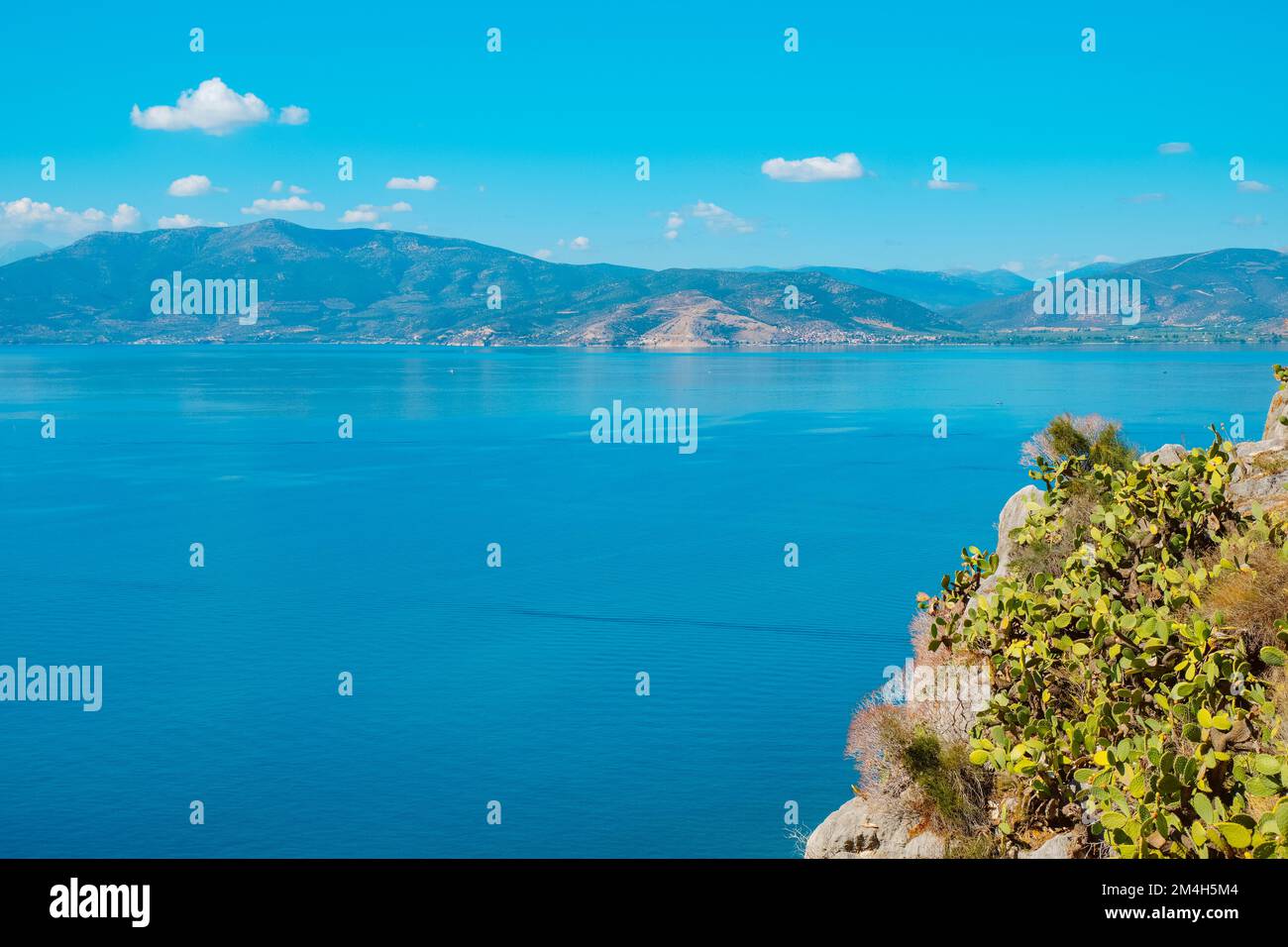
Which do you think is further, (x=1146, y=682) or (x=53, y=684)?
A: (x=53, y=684)

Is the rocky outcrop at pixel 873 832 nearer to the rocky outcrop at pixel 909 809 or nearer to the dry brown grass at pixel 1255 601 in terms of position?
the rocky outcrop at pixel 909 809

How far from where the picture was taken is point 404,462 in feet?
268

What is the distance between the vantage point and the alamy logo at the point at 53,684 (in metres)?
33.3

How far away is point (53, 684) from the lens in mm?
34938

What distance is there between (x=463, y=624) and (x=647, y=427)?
63.3 meters

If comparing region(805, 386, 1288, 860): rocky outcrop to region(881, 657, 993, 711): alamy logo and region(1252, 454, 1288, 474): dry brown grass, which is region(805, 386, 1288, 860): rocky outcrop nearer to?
region(1252, 454, 1288, 474): dry brown grass

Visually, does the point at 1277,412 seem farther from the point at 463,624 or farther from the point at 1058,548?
the point at 463,624

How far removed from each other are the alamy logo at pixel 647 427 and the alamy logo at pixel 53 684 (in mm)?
56936

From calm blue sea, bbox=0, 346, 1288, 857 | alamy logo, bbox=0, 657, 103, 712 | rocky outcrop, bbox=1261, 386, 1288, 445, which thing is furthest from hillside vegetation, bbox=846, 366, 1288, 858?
alamy logo, bbox=0, 657, 103, 712
